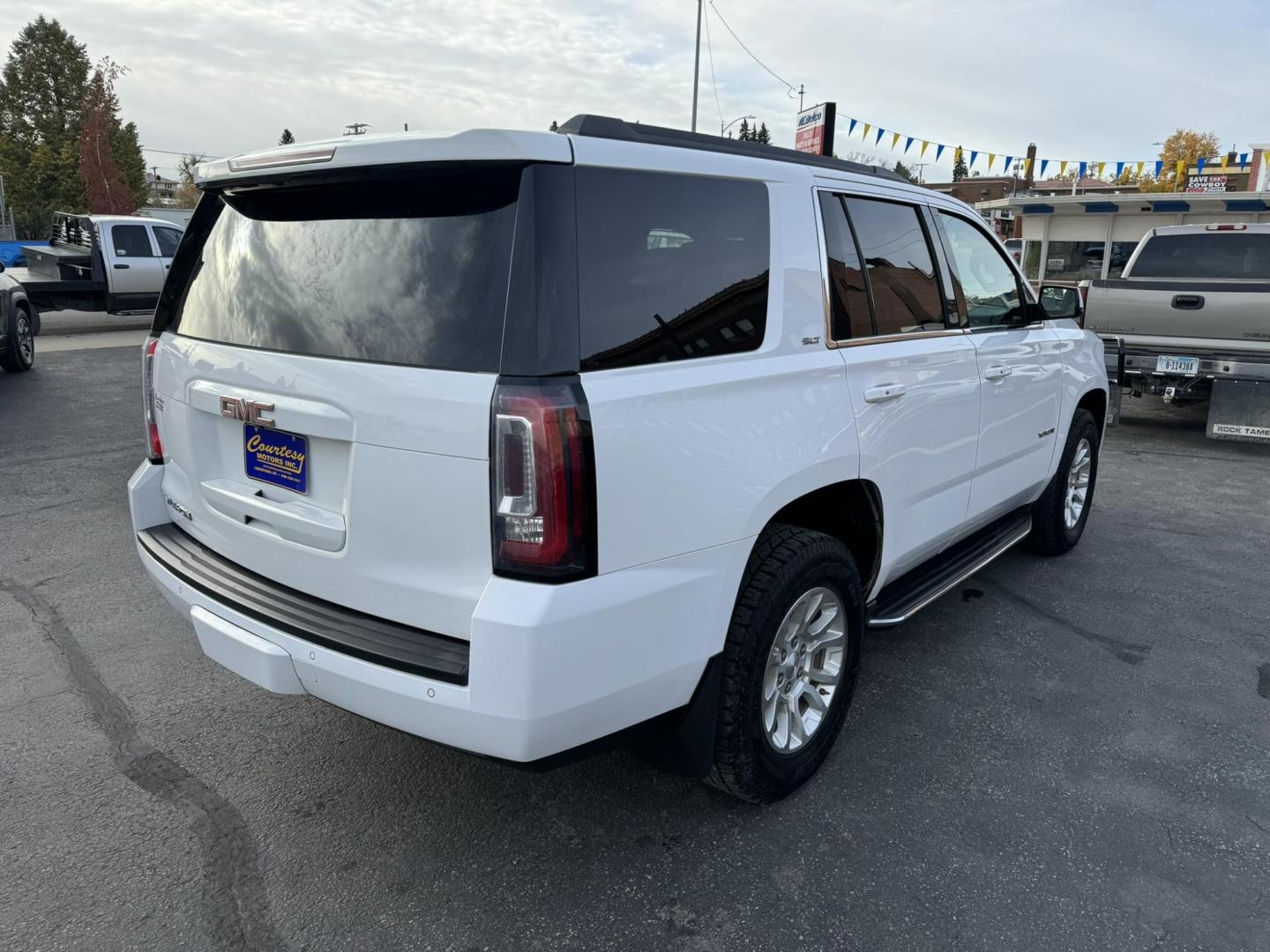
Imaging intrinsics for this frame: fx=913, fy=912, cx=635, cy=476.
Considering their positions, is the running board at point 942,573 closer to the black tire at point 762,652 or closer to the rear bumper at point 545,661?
the black tire at point 762,652

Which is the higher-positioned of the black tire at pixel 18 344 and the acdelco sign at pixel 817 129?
the acdelco sign at pixel 817 129

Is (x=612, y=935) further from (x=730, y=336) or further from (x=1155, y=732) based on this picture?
(x=1155, y=732)

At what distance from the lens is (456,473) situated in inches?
83.4

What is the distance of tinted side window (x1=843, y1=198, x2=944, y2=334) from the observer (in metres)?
3.24

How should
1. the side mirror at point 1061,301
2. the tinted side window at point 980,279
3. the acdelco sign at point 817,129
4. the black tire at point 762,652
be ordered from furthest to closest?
the acdelco sign at point 817,129, the side mirror at point 1061,301, the tinted side window at point 980,279, the black tire at point 762,652

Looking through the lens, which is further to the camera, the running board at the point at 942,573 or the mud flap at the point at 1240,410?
the mud flap at the point at 1240,410

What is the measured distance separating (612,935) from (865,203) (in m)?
2.52

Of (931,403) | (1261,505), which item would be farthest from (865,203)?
(1261,505)

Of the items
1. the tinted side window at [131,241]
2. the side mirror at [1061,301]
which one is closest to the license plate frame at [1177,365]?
the side mirror at [1061,301]

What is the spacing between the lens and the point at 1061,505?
5.10m

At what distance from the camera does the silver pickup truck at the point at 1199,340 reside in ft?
25.3

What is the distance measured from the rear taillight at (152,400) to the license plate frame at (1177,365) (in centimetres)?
798

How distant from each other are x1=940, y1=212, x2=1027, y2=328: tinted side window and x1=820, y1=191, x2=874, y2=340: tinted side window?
92 centimetres

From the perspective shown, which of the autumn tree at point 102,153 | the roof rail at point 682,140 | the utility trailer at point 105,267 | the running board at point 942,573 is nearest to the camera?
the roof rail at point 682,140
